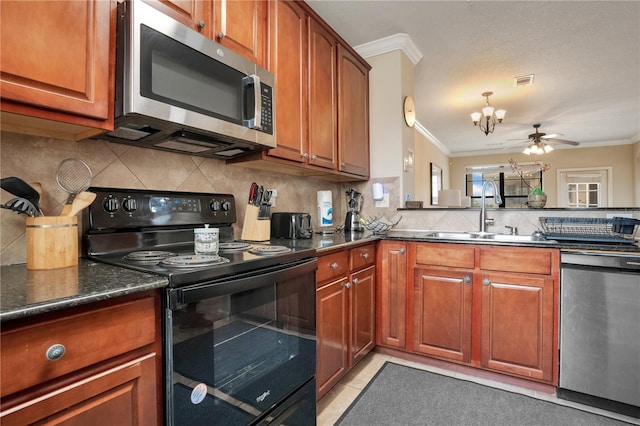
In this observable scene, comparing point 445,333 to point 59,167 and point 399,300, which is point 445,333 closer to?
point 399,300

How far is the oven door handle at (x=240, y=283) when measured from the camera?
90 cm

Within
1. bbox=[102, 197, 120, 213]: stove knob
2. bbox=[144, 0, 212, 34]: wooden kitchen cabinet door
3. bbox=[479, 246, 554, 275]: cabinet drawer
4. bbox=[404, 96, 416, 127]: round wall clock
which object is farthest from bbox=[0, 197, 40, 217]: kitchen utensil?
bbox=[404, 96, 416, 127]: round wall clock

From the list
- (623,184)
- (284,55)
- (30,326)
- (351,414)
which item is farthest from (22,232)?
(623,184)

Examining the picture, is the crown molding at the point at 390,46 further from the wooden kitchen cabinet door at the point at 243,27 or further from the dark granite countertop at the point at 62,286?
the dark granite countertop at the point at 62,286

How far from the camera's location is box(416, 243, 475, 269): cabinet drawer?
199 centimetres

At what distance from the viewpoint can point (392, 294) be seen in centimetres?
223

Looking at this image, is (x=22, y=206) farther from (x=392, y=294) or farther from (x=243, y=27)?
Answer: (x=392, y=294)

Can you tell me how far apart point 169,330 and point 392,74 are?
2608 mm

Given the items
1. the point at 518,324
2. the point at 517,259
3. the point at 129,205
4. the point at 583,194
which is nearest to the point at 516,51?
the point at 517,259

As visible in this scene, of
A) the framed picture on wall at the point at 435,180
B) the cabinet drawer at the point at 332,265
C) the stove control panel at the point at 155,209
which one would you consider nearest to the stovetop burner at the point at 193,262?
the stove control panel at the point at 155,209

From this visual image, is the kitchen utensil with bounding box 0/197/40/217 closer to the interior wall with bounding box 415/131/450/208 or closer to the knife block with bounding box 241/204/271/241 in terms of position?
the knife block with bounding box 241/204/271/241

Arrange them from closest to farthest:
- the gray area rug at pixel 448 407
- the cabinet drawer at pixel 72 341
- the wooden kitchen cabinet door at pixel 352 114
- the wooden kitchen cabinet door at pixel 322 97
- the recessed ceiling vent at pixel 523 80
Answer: the cabinet drawer at pixel 72 341
the gray area rug at pixel 448 407
the wooden kitchen cabinet door at pixel 322 97
the wooden kitchen cabinet door at pixel 352 114
the recessed ceiling vent at pixel 523 80

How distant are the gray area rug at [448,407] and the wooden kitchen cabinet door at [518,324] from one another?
0.17m

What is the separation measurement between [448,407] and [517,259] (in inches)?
35.6
